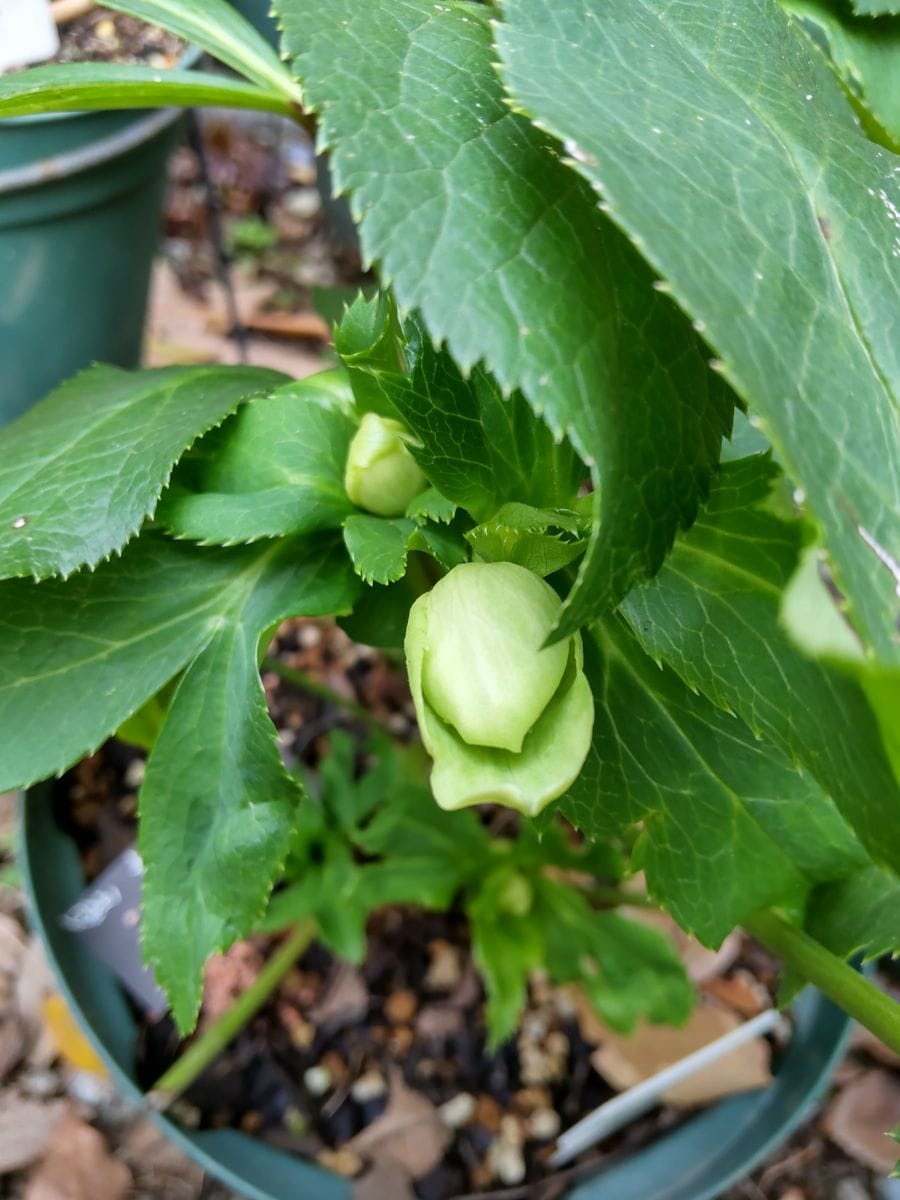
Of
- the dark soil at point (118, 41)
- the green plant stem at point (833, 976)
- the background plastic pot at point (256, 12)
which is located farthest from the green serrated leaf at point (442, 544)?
the background plastic pot at point (256, 12)

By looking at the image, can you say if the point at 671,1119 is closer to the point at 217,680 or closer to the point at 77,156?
the point at 217,680

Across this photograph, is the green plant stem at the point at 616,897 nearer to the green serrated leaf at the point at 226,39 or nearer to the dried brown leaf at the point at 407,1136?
the dried brown leaf at the point at 407,1136

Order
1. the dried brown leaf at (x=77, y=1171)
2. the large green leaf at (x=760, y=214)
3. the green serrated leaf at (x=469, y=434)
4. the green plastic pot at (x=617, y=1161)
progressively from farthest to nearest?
the dried brown leaf at (x=77, y=1171) < the green plastic pot at (x=617, y=1161) < the green serrated leaf at (x=469, y=434) < the large green leaf at (x=760, y=214)

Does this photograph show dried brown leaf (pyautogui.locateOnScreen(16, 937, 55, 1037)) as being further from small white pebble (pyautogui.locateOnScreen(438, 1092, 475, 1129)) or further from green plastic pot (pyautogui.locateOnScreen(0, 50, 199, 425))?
green plastic pot (pyautogui.locateOnScreen(0, 50, 199, 425))

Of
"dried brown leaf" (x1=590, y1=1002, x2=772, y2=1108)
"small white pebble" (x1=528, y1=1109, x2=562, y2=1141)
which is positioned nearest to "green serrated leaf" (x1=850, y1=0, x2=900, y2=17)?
"dried brown leaf" (x1=590, y1=1002, x2=772, y2=1108)

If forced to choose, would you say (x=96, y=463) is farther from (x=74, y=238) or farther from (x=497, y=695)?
(x=74, y=238)

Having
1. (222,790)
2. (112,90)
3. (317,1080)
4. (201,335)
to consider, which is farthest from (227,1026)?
(201,335)

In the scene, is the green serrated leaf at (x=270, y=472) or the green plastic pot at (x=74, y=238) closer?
the green serrated leaf at (x=270, y=472)
